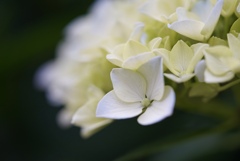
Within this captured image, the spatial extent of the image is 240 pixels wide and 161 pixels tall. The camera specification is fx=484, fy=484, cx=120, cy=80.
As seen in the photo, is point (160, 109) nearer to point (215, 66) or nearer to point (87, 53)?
point (215, 66)

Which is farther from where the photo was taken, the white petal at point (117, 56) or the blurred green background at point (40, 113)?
the blurred green background at point (40, 113)

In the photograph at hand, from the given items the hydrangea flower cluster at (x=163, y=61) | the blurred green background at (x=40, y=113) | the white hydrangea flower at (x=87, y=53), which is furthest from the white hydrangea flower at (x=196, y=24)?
the blurred green background at (x=40, y=113)

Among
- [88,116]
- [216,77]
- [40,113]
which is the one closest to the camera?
[216,77]

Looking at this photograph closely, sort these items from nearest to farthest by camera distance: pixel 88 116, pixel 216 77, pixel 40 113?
pixel 216 77 → pixel 88 116 → pixel 40 113

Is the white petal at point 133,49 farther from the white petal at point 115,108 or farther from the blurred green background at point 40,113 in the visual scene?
the blurred green background at point 40,113

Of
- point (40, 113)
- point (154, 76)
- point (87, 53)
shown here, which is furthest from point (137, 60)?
point (40, 113)

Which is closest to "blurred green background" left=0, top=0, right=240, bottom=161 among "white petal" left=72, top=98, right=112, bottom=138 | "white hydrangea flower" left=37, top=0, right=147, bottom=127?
"white hydrangea flower" left=37, top=0, right=147, bottom=127
